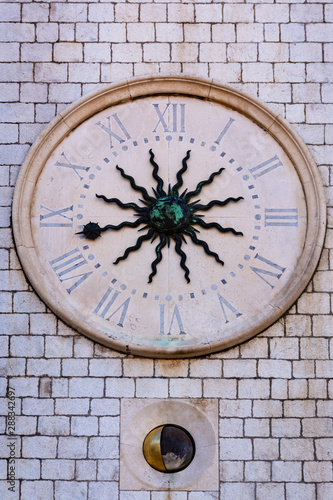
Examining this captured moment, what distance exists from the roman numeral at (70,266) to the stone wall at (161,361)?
288 millimetres

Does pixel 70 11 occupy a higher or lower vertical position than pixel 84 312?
higher

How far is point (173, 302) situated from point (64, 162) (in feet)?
5.09

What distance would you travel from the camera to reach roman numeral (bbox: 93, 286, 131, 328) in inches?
390

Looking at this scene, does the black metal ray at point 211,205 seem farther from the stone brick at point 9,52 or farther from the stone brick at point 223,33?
the stone brick at point 9,52

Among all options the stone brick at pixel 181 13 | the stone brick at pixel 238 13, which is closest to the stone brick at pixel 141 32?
the stone brick at pixel 181 13

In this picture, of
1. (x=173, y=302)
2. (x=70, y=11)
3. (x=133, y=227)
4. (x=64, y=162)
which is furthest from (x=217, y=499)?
(x=70, y=11)

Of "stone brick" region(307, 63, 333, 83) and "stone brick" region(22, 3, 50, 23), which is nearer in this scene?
"stone brick" region(307, 63, 333, 83)

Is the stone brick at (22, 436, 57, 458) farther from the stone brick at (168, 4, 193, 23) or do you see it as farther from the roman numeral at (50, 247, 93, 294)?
the stone brick at (168, 4, 193, 23)

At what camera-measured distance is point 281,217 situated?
10102 millimetres

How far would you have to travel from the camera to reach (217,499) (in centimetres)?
950

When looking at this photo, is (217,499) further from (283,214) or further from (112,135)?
(112,135)

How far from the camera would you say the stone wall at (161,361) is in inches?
376

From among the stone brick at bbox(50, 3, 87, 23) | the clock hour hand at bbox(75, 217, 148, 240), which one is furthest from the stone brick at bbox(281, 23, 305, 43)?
the clock hour hand at bbox(75, 217, 148, 240)

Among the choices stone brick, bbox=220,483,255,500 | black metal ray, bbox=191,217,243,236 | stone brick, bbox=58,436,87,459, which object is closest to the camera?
stone brick, bbox=220,483,255,500
